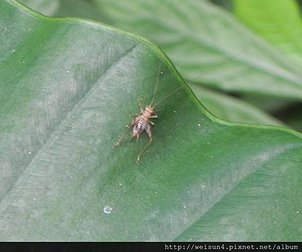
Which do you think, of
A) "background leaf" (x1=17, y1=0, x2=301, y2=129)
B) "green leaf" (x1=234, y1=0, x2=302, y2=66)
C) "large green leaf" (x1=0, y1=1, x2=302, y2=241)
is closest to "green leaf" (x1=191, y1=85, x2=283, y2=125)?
"background leaf" (x1=17, y1=0, x2=301, y2=129)

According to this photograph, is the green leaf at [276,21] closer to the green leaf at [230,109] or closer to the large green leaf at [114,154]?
the green leaf at [230,109]

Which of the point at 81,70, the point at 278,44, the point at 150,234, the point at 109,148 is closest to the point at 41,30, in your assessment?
the point at 81,70

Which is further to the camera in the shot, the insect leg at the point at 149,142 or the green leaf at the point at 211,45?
the green leaf at the point at 211,45

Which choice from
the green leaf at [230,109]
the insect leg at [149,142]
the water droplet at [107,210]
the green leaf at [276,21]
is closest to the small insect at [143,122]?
the insect leg at [149,142]

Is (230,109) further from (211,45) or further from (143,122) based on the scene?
(143,122)

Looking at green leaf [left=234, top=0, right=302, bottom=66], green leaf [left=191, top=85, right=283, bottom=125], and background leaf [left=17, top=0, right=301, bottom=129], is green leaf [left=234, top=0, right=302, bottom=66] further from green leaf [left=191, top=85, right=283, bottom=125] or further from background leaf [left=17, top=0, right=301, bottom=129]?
green leaf [left=191, top=85, right=283, bottom=125]
